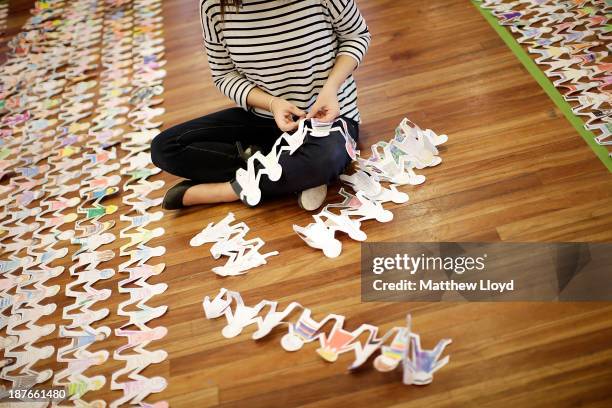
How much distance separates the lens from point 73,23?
268 cm

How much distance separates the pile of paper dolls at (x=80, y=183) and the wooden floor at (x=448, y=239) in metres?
0.04

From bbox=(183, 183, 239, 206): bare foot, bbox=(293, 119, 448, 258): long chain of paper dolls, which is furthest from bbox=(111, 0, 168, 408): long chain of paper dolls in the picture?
bbox=(293, 119, 448, 258): long chain of paper dolls

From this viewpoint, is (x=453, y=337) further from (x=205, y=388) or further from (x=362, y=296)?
(x=205, y=388)

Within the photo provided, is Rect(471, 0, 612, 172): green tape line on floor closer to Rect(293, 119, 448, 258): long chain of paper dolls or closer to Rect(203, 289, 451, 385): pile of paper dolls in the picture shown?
Rect(293, 119, 448, 258): long chain of paper dolls

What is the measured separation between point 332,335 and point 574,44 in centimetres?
118

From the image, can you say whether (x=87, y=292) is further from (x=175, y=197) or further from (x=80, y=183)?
(x=80, y=183)

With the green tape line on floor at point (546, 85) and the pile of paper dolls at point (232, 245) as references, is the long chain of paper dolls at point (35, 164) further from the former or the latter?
the green tape line on floor at point (546, 85)

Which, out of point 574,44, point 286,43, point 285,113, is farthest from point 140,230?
point 574,44

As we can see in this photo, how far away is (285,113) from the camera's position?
142 centimetres

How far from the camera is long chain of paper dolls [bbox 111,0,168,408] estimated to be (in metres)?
1.24

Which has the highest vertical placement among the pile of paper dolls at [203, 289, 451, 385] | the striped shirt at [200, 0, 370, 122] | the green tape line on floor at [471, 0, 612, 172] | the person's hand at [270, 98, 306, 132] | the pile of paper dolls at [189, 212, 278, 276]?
the striped shirt at [200, 0, 370, 122]

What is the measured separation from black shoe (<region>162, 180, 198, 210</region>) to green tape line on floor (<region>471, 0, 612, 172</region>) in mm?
978

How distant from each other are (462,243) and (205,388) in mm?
601

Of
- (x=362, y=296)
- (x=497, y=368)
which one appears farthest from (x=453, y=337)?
(x=362, y=296)
